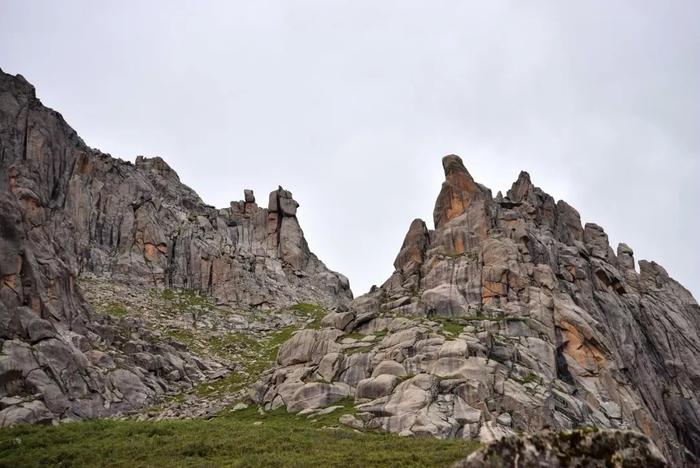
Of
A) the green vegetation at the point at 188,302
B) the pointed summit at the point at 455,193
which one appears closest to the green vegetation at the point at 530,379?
the pointed summit at the point at 455,193

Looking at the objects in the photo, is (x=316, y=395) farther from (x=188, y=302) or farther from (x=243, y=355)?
(x=188, y=302)

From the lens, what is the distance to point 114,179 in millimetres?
129000

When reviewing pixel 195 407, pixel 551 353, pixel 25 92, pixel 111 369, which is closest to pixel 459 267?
pixel 551 353

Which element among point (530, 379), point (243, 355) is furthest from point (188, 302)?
point (530, 379)

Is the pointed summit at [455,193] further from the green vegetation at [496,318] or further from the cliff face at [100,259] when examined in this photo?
the cliff face at [100,259]

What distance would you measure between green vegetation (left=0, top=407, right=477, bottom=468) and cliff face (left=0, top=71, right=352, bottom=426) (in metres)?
11.2

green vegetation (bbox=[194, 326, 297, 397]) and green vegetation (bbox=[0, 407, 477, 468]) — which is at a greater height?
green vegetation (bbox=[194, 326, 297, 397])

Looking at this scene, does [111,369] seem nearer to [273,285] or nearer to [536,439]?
[536,439]

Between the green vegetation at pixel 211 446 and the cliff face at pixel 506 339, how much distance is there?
7574mm

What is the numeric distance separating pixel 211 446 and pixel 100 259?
89.2 m

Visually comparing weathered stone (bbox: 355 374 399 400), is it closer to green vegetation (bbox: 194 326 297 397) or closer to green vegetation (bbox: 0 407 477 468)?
green vegetation (bbox: 0 407 477 468)

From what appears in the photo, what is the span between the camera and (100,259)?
112m

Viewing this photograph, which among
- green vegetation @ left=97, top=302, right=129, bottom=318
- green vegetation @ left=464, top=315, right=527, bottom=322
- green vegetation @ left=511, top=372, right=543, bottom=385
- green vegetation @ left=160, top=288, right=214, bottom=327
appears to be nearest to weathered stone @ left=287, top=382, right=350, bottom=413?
green vegetation @ left=511, top=372, right=543, bottom=385

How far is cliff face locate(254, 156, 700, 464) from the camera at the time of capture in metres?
47.0
